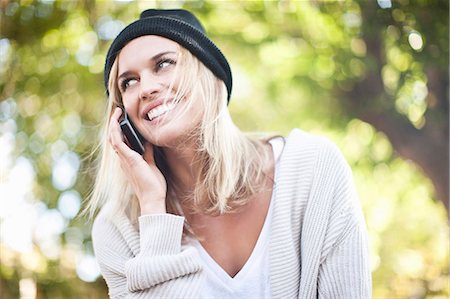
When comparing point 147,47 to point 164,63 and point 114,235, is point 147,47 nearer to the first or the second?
point 164,63

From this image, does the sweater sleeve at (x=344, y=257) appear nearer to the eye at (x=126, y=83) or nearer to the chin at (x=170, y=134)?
the chin at (x=170, y=134)

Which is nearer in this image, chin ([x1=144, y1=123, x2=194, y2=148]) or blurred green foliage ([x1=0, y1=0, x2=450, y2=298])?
chin ([x1=144, y1=123, x2=194, y2=148])

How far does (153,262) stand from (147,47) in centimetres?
49

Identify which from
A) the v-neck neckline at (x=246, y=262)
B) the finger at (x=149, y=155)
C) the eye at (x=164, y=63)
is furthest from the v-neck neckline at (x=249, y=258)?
the eye at (x=164, y=63)

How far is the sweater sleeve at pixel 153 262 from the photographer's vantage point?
4.25 ft

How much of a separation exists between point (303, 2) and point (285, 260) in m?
1.75

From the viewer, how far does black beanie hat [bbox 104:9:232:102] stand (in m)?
1.38

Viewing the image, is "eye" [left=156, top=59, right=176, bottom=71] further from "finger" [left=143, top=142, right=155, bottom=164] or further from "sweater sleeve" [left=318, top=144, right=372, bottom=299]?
"sweater sleeve" [left=318, top=144, right=372, bottom=299]

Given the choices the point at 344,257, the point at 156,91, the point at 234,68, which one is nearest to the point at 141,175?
the point at 156,91

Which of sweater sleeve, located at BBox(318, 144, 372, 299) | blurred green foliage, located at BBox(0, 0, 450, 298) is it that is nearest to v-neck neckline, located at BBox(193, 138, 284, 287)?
sweater sleeve, located at BBox(318, 144, 372, 299)

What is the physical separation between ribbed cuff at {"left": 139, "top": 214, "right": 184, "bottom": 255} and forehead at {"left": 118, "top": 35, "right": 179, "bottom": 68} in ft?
1.22

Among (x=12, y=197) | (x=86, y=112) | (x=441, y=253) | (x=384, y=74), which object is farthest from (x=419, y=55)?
(x=12, y=197)

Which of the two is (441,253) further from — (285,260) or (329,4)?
(285,260)

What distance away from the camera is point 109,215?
1493mm
